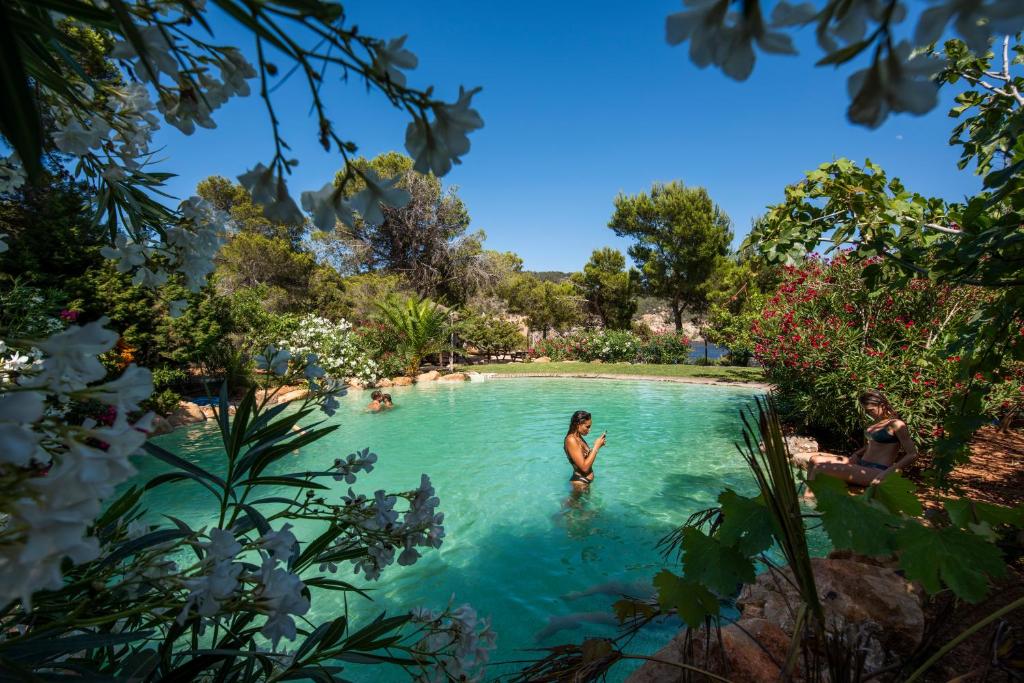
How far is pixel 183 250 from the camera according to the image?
3.84 ft

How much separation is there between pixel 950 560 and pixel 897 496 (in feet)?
0.82

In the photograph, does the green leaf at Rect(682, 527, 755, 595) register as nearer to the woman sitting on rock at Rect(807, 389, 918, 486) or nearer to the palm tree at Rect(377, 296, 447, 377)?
the woman sitting on rock at Rect(807, 389, 918, 486)

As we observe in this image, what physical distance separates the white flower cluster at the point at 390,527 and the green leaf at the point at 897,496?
1.32 meters

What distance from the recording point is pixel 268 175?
645 mm

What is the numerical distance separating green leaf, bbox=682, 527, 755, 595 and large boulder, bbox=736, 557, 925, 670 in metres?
0.92

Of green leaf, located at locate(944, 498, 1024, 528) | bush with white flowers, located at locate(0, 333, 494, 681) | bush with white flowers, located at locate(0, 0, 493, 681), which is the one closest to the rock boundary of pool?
green leaf, located at locate(944, 498, 1024, 528)

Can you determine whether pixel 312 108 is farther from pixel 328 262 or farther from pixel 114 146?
pixel 328 262

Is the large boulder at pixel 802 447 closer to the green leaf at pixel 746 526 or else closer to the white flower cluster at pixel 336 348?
the green leaf at pixel 746 526

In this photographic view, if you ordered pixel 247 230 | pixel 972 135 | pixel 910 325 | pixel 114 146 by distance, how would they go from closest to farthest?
pixel 114 146
pixel 972 135
pixel 910 325
pixel 247 230

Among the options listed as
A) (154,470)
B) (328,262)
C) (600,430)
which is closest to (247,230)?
(328,262)

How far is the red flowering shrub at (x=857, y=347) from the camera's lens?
516 cm

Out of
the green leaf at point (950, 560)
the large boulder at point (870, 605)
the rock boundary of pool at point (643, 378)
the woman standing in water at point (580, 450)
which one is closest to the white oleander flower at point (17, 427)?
the green leaf at point (950, 560)

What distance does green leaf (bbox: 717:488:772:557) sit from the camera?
42.3 inches

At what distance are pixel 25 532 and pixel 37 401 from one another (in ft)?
0.43
